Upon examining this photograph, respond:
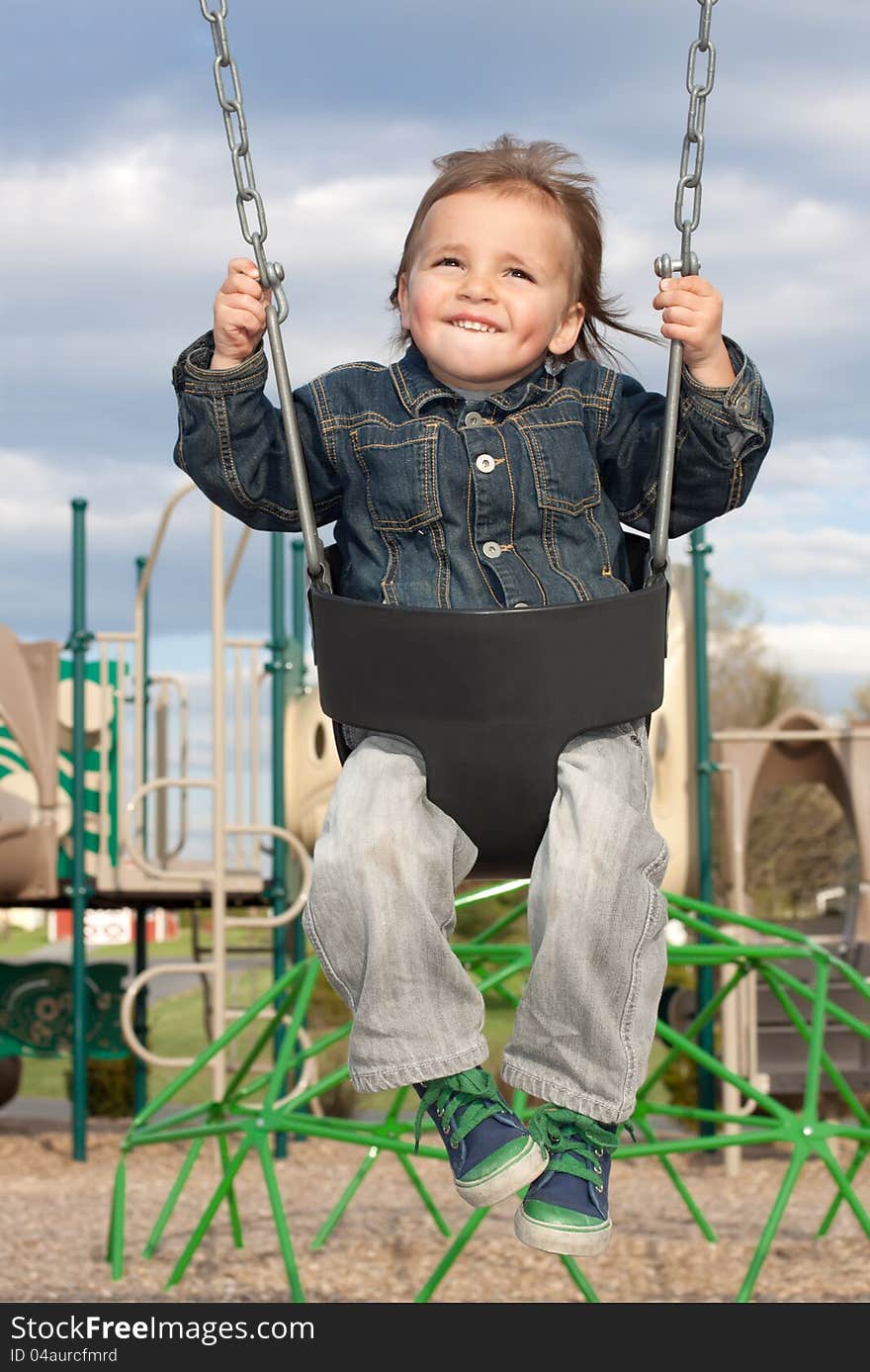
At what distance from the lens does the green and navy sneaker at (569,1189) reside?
7.33 ft

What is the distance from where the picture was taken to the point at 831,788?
891cm

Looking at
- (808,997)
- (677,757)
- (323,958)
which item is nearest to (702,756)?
(677,757)

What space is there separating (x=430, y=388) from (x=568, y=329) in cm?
26

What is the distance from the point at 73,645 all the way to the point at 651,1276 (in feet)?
14.6

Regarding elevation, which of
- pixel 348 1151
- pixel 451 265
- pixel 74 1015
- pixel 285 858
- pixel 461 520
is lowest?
pixel 348 1151

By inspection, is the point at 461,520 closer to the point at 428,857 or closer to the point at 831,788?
the point at 428,857

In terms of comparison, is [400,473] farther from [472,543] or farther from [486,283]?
[486,283]

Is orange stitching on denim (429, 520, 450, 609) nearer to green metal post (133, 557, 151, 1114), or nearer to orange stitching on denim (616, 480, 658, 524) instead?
orange stitching on denim (616, 480, 658, 524)

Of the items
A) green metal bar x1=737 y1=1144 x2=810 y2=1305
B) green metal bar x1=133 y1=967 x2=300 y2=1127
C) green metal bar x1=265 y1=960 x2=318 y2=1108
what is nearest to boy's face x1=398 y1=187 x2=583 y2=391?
green metal bar x1=737 y1=1144 x2=810 y2=1305

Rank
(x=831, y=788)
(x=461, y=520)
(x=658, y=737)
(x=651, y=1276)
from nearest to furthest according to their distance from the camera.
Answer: (x=461, y=520) → (x=651, y=1276) → (x=658, y=737) → (x=831, y=788)

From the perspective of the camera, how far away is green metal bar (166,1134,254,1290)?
575 centimetres

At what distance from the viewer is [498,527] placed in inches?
97.7

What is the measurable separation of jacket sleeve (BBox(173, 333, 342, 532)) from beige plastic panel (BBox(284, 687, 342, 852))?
6110 mm
